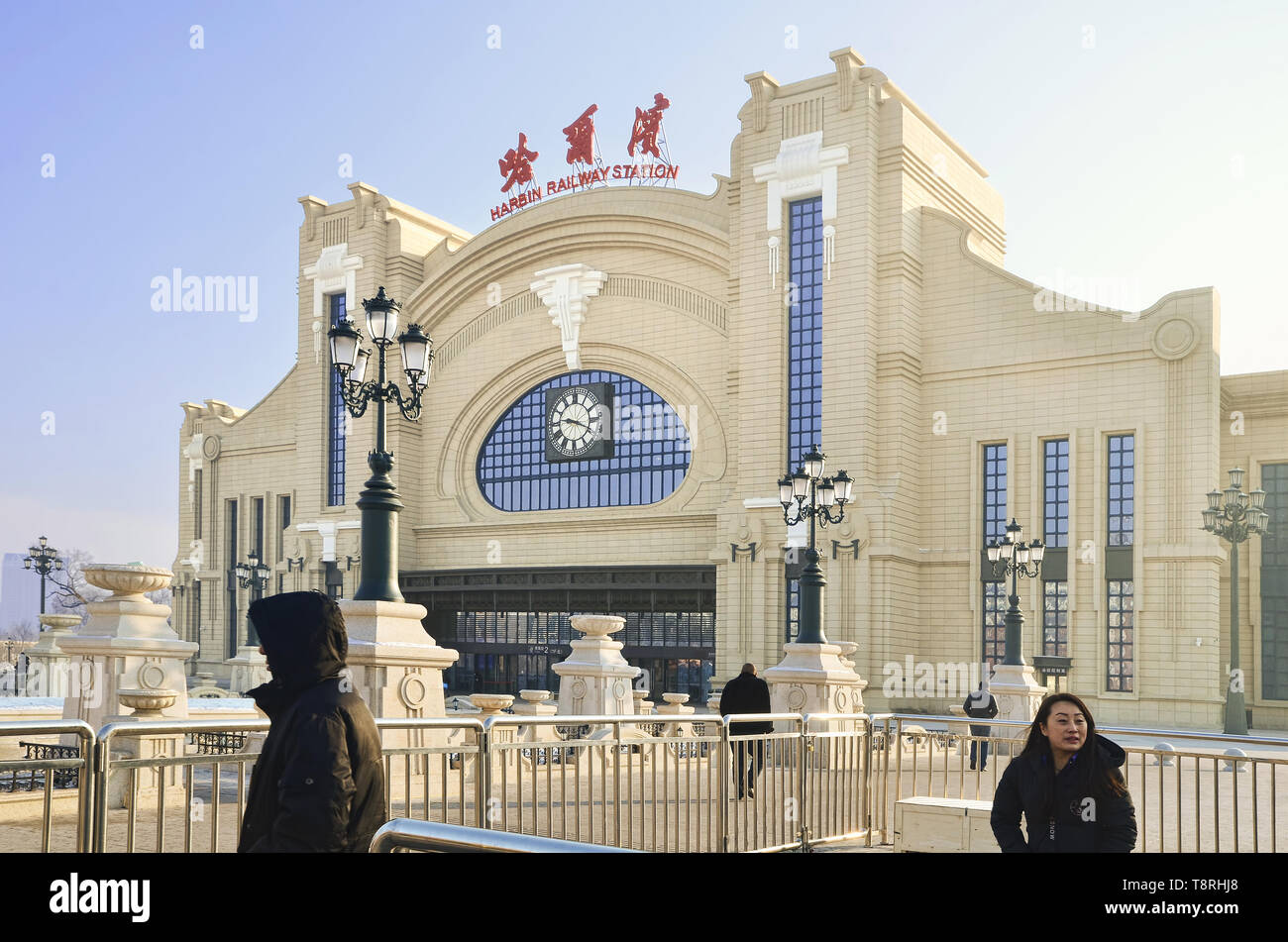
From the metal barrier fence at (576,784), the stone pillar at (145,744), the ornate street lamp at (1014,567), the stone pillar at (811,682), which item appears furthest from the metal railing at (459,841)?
the ornate street lamp at (1014,567)

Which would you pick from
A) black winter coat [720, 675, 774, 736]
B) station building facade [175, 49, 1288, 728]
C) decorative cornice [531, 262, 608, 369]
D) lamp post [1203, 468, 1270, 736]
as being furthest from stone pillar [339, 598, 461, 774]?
decorative cornice [531, 262, 608, 369]

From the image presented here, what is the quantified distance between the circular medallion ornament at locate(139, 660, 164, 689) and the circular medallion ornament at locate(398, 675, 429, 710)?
3413 mm

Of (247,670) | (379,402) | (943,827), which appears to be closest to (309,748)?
(943,827)

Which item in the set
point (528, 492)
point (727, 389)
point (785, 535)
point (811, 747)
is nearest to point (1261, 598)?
point (785, 535)

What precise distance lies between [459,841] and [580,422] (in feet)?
134

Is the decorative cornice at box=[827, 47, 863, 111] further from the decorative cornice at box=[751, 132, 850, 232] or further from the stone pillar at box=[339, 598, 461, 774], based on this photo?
the stone pillar at box=[339, 598, 461, 774]

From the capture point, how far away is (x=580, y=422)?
43688mm

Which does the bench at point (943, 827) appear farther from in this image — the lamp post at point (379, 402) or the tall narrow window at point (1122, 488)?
the tall narrow window at point (1122, 488)

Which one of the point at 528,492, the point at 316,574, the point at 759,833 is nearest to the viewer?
the point at 759,833

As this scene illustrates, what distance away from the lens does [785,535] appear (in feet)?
121

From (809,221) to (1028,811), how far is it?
34.5 metres

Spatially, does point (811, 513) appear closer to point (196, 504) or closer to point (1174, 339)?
point (1174, 339)

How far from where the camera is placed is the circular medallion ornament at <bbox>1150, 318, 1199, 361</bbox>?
107 feet

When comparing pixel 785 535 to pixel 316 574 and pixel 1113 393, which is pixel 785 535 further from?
pixel 316 574
